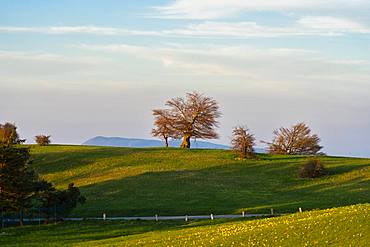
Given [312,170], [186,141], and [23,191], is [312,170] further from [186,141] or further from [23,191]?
[186,141]

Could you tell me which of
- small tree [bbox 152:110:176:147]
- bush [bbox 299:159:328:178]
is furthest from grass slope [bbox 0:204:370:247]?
small tree [bbox 152:110:176:147]

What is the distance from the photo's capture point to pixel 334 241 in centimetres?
3058

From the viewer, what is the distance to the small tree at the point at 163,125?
121 meters

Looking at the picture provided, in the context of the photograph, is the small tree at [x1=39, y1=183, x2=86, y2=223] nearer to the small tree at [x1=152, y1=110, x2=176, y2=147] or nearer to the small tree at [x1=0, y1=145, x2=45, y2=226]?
the small tree at [x1=0, y1=145, x2=45, y2=226]

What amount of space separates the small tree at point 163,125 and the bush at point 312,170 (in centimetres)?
4042

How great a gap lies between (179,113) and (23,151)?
61.9 metres

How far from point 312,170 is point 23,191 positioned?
128 feet

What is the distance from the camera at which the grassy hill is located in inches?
2601

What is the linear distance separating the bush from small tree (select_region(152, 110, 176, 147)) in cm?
4042

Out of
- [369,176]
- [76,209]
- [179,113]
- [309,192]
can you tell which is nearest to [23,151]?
[76,209]

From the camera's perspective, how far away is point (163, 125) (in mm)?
121562

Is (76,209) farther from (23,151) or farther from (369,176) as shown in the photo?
(369,176)

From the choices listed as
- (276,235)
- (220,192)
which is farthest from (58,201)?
(276,235)

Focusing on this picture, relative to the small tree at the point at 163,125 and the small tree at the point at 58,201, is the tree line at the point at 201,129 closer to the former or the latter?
the small tree at the point at 163,125
